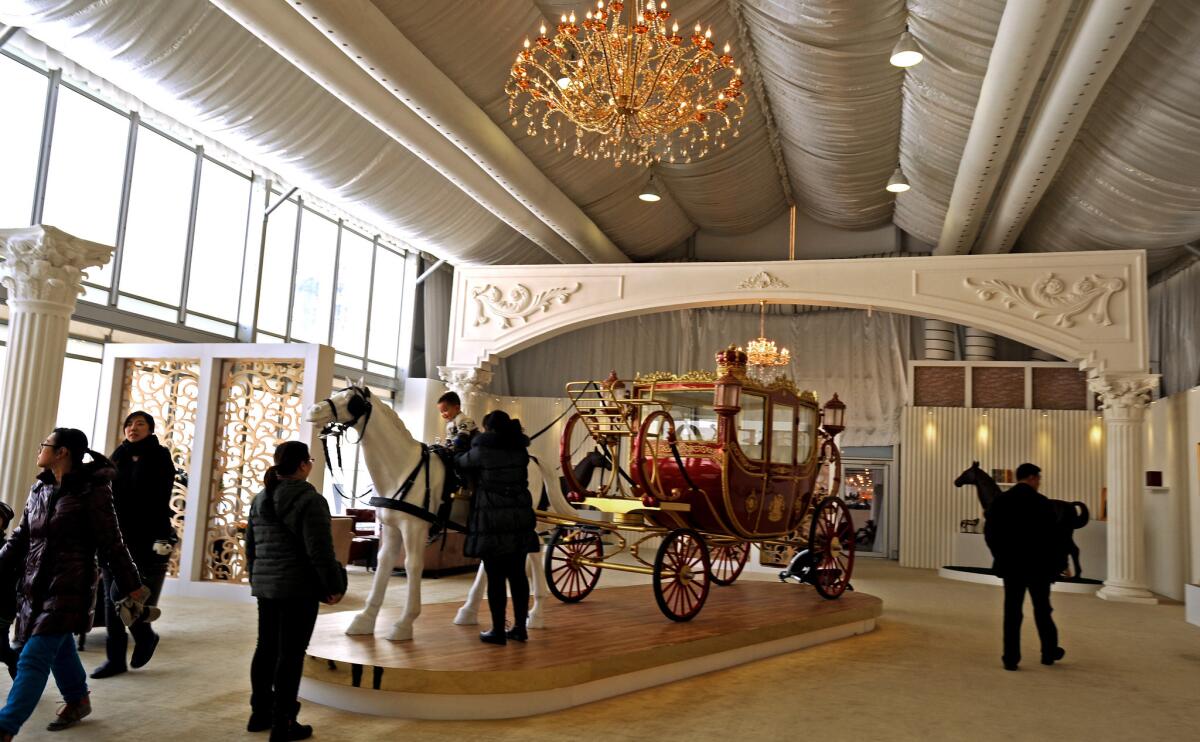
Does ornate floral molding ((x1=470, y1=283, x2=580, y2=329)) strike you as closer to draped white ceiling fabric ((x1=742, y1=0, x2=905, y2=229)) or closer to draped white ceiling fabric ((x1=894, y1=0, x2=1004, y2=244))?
draped white ceiling fabric ((x1=742, y1=0, x2=905, y2=229))

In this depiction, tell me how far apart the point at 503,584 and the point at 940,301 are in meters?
7.50

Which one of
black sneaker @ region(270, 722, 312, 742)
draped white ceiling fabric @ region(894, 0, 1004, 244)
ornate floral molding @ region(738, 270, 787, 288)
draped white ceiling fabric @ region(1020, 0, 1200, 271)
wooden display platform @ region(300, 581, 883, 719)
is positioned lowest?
black sneaker @ region(270, 722, 312, 742)

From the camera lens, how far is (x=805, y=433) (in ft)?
26.3

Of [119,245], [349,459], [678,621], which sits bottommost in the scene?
[678,621]

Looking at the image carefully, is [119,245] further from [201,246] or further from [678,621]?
[678,621]

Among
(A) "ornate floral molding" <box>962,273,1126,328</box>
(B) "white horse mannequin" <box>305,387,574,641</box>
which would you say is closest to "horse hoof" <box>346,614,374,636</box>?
(B) "white horse mannequin" <box>305,387,574,641</box>

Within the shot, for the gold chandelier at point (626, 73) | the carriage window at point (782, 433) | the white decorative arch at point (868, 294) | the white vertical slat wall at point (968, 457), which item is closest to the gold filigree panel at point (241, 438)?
the gold chandelier at point (626, 73)

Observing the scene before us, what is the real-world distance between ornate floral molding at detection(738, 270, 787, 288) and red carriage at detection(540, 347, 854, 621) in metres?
3.49

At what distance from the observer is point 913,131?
11.4m

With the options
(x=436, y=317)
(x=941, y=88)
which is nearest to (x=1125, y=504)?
(x=941, y=88)

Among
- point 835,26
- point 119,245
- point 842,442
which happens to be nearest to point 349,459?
point 119,245

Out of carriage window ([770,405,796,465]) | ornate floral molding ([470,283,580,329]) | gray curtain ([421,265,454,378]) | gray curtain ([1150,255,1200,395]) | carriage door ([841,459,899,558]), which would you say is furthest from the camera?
carriage door ([841,459,899,558])

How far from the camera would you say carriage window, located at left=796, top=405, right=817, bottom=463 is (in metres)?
7.90

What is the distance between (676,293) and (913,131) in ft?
11.8
